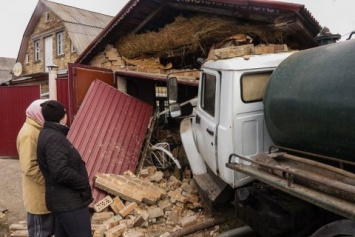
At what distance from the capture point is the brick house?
1841 cm

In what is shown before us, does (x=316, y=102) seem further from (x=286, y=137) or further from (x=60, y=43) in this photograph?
(x=60, y=43)

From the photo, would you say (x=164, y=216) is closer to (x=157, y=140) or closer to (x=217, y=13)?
(x=157, y=140)

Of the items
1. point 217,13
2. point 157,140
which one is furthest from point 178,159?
point 217,13

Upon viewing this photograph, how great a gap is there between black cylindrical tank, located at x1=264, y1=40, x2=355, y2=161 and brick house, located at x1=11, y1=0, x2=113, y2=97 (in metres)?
16.3

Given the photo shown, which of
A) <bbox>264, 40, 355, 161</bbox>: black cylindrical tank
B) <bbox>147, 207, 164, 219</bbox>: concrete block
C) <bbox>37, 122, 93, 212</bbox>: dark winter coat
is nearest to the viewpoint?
<bbox>264, 40, 355, 161</bbox>: black cylindrical tank

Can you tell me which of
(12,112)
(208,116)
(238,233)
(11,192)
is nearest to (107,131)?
(11,192)

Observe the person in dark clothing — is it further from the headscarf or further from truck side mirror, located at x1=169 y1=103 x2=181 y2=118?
truck side mirror, located at x1=169 y1=103 x2=181 y2=118

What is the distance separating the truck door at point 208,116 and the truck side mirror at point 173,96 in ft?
1.06

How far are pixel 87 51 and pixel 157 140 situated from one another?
302 cm

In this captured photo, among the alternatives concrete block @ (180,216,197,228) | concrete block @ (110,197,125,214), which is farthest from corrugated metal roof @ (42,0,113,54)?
concrete block @ (180,216,197,228)

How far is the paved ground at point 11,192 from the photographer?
5.25m

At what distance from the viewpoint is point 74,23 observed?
19.1m

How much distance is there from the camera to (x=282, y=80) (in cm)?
286

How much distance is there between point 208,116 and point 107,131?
2792mm
